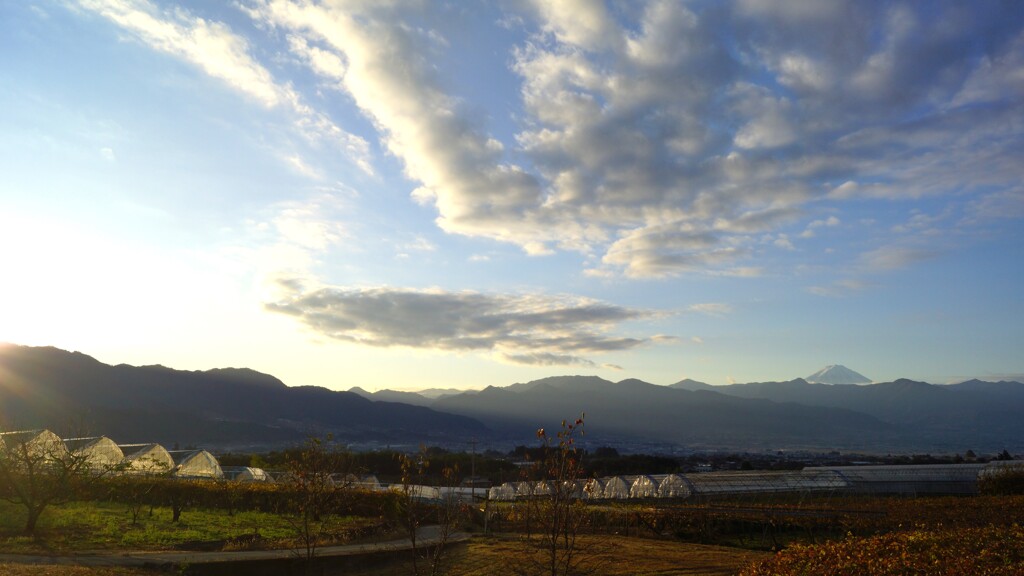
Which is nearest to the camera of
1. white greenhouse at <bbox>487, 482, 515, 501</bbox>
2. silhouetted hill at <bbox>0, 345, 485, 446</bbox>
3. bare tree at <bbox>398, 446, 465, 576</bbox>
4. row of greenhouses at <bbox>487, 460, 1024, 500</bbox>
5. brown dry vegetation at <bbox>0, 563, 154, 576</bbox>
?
bare tree at <bbox>398, 446, 465, 576</bbox>

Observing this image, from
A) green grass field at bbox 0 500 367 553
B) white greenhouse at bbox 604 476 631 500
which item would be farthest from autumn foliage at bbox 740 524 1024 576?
white greenhouse at bbox 604 476 631 500

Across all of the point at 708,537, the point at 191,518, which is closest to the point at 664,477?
the point at 708,537

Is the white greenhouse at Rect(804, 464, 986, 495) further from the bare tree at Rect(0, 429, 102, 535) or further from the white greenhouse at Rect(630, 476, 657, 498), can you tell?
the bare tree at Rect(0, 429, 102, 535)

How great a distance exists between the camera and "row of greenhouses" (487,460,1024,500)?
44781mm

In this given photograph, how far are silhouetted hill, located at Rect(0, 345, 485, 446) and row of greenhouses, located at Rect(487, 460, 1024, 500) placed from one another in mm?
48413

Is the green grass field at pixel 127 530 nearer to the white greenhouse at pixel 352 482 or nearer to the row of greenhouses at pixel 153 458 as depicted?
the white greenhouse at pixel 352 482

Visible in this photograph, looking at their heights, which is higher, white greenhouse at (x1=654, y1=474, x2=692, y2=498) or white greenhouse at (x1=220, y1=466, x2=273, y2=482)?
white greenhouse at (x1=220, y1=466, x2=273, y2=482)

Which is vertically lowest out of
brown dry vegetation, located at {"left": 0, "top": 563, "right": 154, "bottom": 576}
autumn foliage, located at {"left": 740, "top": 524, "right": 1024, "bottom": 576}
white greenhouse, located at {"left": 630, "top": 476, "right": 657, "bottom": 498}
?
white greenhouse, located at {"left": 630, "top": 476, "right": 657, "bottom": 498}

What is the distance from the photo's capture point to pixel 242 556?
20.2 meters

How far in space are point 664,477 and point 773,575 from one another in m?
34.3

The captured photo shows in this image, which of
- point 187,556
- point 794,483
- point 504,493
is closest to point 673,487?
point 794,483

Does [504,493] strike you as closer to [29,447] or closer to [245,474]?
[245,474]

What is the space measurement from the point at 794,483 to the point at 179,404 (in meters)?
111

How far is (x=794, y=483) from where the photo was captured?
159ft
